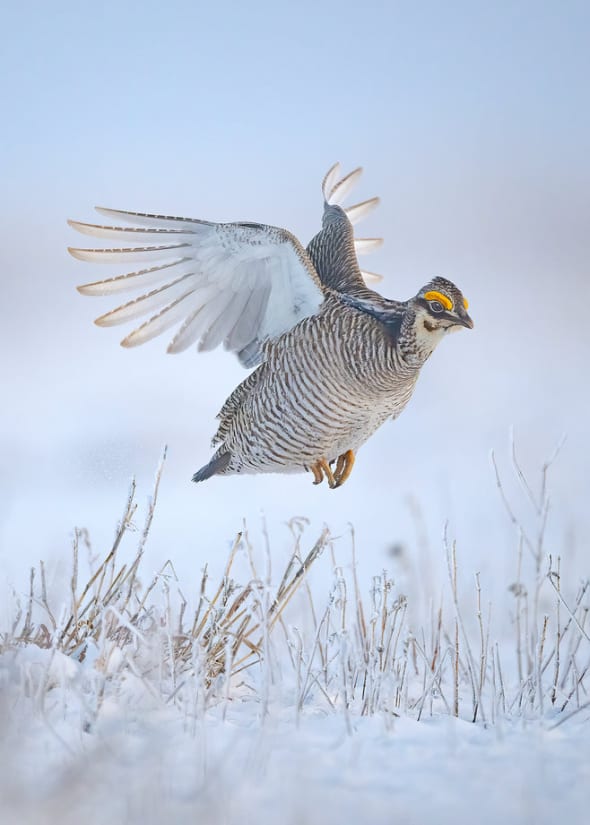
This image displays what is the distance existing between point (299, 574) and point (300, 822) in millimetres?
1337

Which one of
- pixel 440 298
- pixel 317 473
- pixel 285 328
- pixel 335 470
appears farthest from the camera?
pixel 335 470

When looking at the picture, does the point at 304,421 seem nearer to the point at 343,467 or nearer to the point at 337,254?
the point at 343,467

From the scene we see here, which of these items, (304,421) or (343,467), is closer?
(304,421)

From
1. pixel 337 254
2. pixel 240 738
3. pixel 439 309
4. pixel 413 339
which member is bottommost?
pixel 240 738

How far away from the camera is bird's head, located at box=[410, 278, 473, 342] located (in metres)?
4.95

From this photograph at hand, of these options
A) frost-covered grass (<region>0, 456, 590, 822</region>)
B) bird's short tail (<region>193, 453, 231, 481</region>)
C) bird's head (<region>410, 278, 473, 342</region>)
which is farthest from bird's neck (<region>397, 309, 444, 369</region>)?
frost-covered grass (<region>0, 456, 590, 822</region>)

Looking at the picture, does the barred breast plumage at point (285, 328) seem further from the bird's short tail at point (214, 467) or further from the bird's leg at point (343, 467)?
the bird's short tail at point (214, 467)

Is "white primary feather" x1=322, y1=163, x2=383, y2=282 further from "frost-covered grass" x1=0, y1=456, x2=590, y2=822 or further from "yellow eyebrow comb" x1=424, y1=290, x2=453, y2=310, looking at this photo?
"frost-covered grass" x1=0, y1=456, x2=590, y2=822

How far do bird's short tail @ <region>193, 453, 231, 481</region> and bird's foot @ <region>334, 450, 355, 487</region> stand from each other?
736 millimetres

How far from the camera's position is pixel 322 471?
226 inches

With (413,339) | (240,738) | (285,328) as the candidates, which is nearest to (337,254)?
→ (285,328)

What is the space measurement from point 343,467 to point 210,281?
1.61 meters

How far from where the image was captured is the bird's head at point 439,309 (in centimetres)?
495

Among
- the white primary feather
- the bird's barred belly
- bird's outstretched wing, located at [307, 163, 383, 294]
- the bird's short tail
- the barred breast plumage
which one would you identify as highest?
the white primary feather
